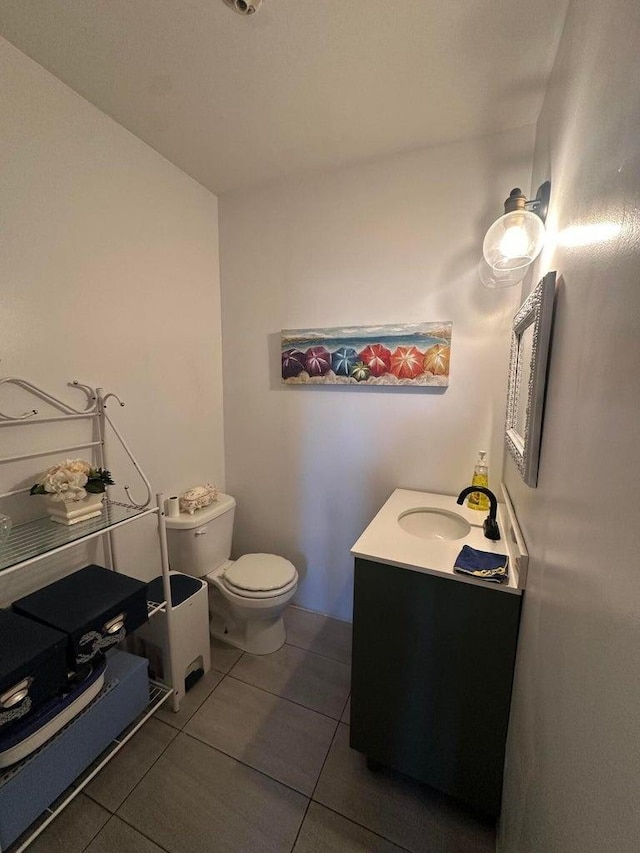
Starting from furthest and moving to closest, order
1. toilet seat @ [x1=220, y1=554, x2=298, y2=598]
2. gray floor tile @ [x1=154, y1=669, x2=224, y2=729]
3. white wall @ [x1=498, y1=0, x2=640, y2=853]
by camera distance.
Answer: toilet seat @ [x1=220, y1=554, x2=298, y2=598], gray floor tile @ [x1=154, y1=669, x2=224, y2=729], white wall @ [x1=498, y1=0, x2=640, y2=853]

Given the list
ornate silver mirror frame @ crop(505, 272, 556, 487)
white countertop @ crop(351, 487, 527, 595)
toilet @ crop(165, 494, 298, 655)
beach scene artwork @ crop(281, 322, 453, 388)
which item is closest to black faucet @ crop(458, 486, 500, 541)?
white countertop @ crop(351, 487, 527, 595)

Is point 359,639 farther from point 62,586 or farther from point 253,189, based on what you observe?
point 253,189

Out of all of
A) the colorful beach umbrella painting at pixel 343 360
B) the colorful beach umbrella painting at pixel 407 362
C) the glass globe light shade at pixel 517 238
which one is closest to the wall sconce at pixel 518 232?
the glass globe light shade at pixel 517 238

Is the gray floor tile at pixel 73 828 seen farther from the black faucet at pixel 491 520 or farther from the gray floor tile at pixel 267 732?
the black faucet at pixel 491 520

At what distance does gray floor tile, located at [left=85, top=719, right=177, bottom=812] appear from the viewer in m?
1.15

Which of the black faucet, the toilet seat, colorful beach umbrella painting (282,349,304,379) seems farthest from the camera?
colorful beach umbrella painting (282,349,304,379)

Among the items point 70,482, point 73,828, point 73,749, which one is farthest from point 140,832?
point 70,482

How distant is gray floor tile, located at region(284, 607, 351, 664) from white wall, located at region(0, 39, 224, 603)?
0.88 m

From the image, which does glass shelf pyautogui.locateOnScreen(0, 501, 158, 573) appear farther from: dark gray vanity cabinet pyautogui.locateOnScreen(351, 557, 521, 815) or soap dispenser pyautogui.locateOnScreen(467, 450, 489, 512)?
soap dispenser pyautogui.locateOnScreen(467, 450, 489, 512)

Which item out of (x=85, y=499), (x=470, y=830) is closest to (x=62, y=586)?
(x=85, y=499)

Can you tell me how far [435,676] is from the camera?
1.10 m

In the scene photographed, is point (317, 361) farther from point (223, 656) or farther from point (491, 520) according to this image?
point (223, 656)

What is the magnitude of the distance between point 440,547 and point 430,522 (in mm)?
386

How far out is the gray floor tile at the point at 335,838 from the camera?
1.04 meters
